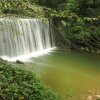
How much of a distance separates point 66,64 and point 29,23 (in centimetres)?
540

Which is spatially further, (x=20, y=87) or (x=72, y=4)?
(x=72, y=4)

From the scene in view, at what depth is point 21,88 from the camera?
7.83m

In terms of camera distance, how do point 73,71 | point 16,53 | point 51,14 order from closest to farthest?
1. point 51,14
2. point 73,71
3. point 16,53

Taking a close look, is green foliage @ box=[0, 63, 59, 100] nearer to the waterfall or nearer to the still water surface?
the still water surface

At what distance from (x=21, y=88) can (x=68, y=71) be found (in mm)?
7244

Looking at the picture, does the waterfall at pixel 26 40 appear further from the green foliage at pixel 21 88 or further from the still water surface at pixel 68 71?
the green foliage at pixel 21 88

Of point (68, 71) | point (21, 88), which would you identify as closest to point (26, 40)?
point (68, 71)

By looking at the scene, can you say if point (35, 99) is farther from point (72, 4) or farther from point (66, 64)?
point (72, 4)

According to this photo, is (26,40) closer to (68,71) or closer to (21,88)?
(68,71)

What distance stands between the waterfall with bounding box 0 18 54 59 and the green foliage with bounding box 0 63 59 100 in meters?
6.43

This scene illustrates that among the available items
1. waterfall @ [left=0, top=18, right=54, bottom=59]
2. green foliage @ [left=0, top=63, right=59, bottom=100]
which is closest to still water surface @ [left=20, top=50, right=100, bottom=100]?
waterfall @ [left=0, top=18, right=54, bottom=59]

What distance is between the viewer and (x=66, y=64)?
16578 millimetres

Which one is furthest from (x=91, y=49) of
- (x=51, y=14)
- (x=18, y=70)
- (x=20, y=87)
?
(x=51, y=14)

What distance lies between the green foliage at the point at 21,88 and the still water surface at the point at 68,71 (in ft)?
7.52
